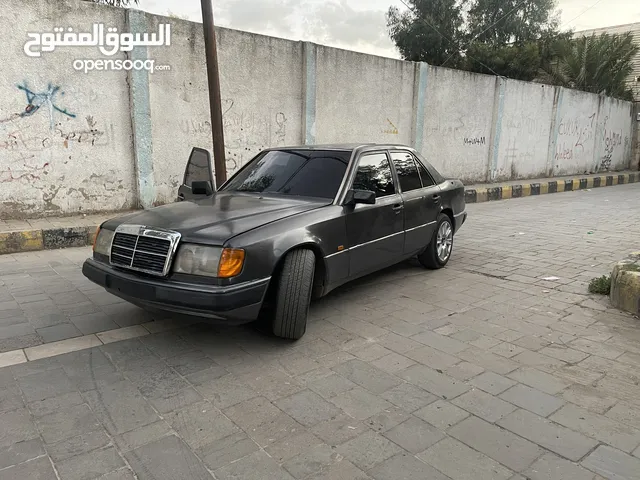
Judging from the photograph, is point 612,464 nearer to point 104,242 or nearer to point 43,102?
point 104,242

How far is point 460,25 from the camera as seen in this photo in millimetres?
27094

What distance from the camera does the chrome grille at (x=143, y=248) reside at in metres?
3.37

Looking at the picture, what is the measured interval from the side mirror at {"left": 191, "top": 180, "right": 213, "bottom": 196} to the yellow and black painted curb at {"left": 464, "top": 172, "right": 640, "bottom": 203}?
7325 mm

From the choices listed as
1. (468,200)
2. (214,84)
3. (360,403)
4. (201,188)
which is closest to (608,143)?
(468,200)

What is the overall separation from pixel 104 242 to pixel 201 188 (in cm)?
121

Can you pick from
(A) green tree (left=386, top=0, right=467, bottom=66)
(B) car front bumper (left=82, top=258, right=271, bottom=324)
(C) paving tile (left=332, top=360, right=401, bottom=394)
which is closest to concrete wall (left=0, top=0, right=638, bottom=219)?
(B) car front bumper (left=82, top=258, right=271, bottom=324)

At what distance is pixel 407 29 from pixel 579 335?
26.6m

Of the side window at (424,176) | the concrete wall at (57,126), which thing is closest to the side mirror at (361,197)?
the side window at (424,176)

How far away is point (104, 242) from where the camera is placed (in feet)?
12.6

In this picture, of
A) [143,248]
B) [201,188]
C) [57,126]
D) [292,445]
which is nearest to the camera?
[292,445]

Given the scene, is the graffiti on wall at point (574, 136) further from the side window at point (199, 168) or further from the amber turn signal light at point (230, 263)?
the amber turn signal light at point (230, 263)

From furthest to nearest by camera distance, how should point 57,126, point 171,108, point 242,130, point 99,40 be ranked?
1. point 242,130
2. point 171,108
3. point 99,40
4. point 57,126

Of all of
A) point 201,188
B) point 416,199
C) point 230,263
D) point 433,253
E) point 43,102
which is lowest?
point 433,253

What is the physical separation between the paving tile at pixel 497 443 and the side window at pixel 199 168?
3.70 m
